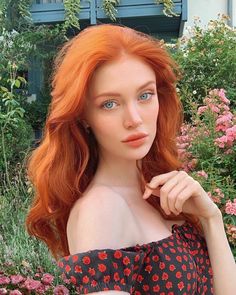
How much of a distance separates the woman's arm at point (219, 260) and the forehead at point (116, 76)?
467 mm

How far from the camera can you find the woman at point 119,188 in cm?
147

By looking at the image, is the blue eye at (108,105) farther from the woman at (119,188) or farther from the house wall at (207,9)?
the house wall at (207,9)

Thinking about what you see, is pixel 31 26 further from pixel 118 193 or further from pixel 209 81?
pixel 118 193

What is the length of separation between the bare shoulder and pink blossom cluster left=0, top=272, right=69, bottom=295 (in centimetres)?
15

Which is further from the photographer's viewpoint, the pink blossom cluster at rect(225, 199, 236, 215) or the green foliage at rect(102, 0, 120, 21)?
the green foliage at rect(102, 0, 120, 21)

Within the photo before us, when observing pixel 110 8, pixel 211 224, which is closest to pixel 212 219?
pixel 211 224

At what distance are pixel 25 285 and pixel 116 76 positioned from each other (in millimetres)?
607

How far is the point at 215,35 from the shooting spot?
22.5 feet

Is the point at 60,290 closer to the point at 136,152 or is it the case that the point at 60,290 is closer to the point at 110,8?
the point at 136,152

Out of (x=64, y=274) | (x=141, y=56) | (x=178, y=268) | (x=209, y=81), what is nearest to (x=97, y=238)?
(x=64, y=274)

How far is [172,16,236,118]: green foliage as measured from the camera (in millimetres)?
6457

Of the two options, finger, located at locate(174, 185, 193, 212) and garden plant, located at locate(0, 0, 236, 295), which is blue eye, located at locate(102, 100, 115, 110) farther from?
garden plant, located at locate(0, 0, 236, 295)

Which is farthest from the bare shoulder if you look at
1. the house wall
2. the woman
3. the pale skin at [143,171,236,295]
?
the house wall

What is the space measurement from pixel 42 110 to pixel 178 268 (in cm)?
713
